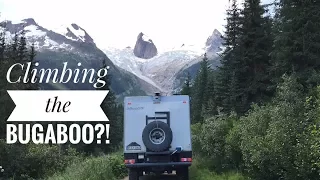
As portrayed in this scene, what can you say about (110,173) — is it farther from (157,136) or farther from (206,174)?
(157,136)

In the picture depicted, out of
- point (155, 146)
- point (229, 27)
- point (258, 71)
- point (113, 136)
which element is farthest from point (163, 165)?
point (113, 136)

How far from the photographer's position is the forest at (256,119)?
459 inches

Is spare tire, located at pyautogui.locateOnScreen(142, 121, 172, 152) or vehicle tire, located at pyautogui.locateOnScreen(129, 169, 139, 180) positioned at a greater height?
spare tire, located at pyautogui.locateOnScreen(142, 121, 172, 152)

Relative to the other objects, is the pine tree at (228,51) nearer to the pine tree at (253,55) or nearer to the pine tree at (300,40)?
the pine tree at (253,55)

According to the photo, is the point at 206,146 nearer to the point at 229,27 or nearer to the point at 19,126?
the point at 19,126

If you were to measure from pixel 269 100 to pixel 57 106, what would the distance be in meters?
14.0

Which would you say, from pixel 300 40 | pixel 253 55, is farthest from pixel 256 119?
pixel 253 55

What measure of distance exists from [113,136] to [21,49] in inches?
650

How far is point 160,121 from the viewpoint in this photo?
49.2 feet

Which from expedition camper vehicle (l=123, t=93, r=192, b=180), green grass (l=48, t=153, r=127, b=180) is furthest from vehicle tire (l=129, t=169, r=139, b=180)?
green grass (l=48, t=153, r=127, b=180)

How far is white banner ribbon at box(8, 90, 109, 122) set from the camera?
25.0m

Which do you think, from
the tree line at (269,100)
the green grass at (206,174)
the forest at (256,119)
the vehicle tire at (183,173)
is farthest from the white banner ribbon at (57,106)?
the vehicle tire at (183,173)

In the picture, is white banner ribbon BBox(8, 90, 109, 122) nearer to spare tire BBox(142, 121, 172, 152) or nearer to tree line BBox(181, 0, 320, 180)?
tree line BBox(181, 0, 320, 180)

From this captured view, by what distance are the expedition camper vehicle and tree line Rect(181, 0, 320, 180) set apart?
2.06 metres
